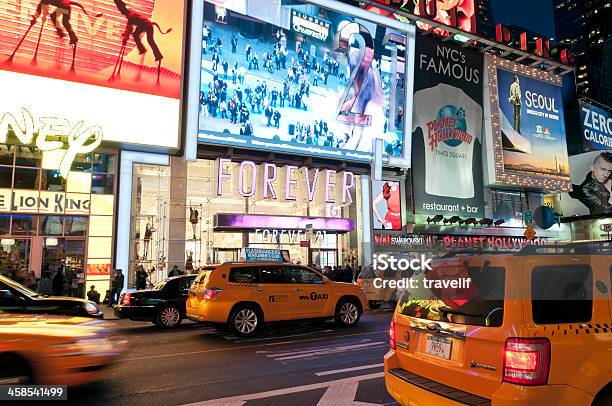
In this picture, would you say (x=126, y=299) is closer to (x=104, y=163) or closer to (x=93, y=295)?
(x=93, y=295)

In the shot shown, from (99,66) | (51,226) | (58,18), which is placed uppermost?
(58,18)

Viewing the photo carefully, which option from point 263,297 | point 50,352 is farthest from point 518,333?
point 263,297

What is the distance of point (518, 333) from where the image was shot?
3.57 meters

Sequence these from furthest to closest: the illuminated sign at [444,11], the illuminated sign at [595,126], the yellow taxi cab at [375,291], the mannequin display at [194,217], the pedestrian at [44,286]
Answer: the illuminated sign at [595,126] < the illuminated sign at [444,11] < the mannequin display at [194,217] < the pedestrian at [44,286] < the yellow taxi cab at [375,291]

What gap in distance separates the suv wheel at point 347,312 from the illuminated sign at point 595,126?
47427 mm

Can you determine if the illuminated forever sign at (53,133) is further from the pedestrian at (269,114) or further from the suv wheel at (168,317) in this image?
the suv wheel at (168,317)

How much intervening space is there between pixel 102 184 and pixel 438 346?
2102 cm

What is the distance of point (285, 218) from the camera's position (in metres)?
26.2

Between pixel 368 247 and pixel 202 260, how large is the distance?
10370 millimetres

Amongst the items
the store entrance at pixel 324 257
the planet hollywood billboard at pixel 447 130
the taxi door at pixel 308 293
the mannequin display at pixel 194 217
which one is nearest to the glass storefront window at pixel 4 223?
the mannequin display at pixel 194 217

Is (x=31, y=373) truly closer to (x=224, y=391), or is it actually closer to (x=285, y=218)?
(x=224, y=391)

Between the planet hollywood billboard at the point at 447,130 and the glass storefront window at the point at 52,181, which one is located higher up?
the planet hollywood billboard at the point at 447,130

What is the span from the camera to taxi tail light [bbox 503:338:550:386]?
347 cm

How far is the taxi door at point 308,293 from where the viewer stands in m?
11.2
